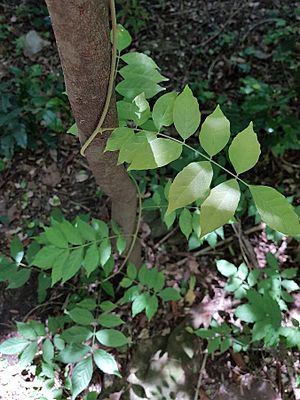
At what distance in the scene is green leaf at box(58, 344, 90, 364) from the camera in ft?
5.07

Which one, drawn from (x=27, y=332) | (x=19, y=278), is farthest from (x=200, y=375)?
(x=19, y=278)

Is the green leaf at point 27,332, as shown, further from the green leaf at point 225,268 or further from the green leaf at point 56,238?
the green leaf at point 225,268

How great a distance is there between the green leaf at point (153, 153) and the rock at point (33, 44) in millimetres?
2301

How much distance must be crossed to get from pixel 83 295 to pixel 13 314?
12.4 inches

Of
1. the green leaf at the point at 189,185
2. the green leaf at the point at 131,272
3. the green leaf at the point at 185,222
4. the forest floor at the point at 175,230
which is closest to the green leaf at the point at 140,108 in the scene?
the green leaf at the point at 189,185

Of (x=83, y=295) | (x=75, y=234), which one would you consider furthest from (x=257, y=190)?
(x=83, y=295)

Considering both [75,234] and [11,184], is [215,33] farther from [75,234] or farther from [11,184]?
[75,234]

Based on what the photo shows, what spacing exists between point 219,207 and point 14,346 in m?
1.06

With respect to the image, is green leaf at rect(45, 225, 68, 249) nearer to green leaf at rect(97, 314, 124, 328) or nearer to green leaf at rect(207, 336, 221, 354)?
green leaf at rect(97, 314, 124, 328)

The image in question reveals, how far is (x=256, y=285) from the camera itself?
1.91 m

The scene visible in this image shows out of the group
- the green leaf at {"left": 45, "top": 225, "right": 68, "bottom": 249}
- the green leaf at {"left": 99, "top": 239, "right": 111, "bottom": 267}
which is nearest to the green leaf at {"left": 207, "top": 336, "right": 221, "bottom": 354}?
the green leaf at {"left": 99, "top": 239, "right": 111, "bottom": 267}

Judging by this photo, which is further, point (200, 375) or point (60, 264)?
point (200, 375)

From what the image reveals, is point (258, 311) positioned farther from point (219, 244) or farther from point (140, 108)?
point (140, 108)

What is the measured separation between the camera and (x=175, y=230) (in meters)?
2.19
